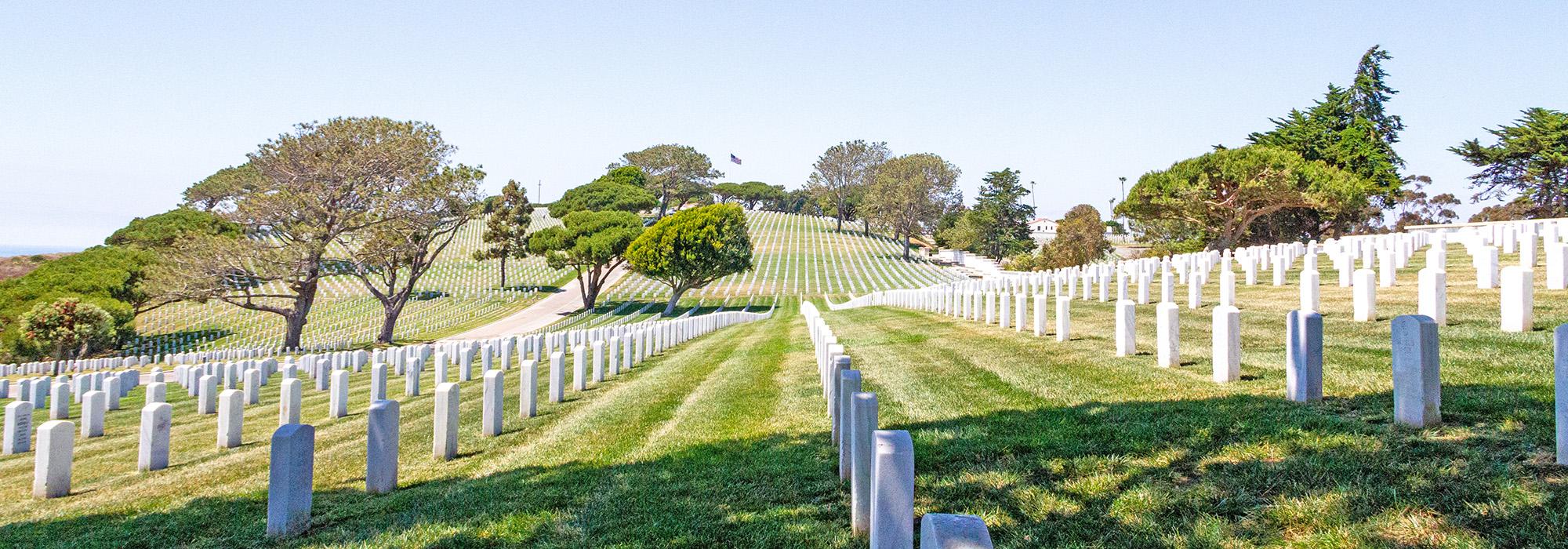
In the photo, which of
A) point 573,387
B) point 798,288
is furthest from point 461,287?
point 573,387

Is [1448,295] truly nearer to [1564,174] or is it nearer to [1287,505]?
[1287,505]

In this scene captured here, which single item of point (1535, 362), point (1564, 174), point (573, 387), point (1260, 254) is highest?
point (1564, 174)

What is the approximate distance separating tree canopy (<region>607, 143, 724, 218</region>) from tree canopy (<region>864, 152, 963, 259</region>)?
35.3m

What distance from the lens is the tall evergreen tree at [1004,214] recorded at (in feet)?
346

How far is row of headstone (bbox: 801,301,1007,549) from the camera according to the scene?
72.7 inches

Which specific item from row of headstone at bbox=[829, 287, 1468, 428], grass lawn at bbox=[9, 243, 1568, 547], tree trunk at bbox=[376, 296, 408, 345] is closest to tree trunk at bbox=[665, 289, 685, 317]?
tree trunk at bbox=[376, 296, 408, 345]

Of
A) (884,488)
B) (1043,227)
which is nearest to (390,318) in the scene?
(884,488)

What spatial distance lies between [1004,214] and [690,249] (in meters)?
66.6

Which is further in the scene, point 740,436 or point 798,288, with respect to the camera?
point 798,288

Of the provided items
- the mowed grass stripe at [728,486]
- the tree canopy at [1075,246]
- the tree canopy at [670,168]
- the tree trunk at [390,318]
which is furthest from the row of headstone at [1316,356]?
the tree canopy at [670,168]

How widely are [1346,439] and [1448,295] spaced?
8860mm

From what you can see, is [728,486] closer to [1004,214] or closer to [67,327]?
[67,327]

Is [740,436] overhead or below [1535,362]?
below

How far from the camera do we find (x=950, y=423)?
6293 millimetres
